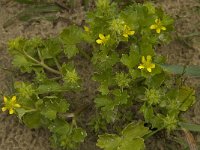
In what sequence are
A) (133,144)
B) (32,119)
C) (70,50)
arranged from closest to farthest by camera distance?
1. (133,144)
2. (32,119)
3. (70,50)

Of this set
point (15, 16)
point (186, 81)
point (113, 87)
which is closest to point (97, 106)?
point (113, 87)

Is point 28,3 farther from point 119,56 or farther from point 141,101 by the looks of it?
point 141,101

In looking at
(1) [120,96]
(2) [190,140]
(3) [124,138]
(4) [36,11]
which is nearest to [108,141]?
(3) [124,138]

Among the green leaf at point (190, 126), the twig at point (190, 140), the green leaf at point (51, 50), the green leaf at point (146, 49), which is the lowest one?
the twig at point (190, 140)

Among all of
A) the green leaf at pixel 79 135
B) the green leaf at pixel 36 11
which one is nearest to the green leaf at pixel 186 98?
the green leaf at pixel 79 135

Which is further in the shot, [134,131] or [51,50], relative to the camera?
[51,50]

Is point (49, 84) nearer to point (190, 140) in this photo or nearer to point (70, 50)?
point (70, 50)

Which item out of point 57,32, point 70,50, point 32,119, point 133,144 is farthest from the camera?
point 57,32

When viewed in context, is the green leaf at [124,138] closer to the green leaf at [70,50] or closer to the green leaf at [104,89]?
the green leaf at [104,89]

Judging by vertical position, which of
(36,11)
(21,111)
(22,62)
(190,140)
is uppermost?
(36,11)
